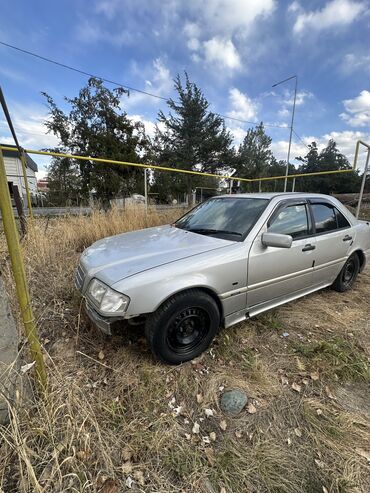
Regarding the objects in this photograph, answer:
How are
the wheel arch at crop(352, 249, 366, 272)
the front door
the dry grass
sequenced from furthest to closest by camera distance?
the wheel arch at crop(352, 249, 366, 272), the front door, the dry grass

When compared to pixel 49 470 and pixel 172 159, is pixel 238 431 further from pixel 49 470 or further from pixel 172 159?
pixel 172 159

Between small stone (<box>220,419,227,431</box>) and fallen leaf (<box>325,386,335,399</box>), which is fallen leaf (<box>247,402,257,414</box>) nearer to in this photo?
small stone (<box>220,419,227,431</box>)

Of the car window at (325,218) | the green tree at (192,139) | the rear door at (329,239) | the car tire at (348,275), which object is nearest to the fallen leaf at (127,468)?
the rear door at (329,239)

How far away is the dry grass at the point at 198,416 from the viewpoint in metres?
1.28

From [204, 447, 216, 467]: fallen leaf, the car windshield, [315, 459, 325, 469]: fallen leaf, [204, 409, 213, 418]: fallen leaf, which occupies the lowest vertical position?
[315, 459, 325, 469]: fallen leaf

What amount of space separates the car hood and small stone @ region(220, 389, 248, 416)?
1.10m

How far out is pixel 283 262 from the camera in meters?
2.50

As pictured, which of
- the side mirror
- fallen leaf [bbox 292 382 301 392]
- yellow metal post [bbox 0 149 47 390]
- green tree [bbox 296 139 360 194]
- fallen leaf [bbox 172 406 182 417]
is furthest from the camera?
green tree [bbox 296 139 360 194]

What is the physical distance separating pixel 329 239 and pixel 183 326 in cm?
215

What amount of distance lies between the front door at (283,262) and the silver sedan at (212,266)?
11mm

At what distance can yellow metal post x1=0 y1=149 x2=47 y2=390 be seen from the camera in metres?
1.16

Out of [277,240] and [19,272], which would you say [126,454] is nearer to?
[19,272]

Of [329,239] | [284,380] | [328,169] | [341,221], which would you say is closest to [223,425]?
[284,380]

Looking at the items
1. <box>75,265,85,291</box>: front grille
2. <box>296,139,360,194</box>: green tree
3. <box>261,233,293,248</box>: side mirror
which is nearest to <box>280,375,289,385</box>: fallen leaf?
<box>261,233,293,248</box>: side mirror
